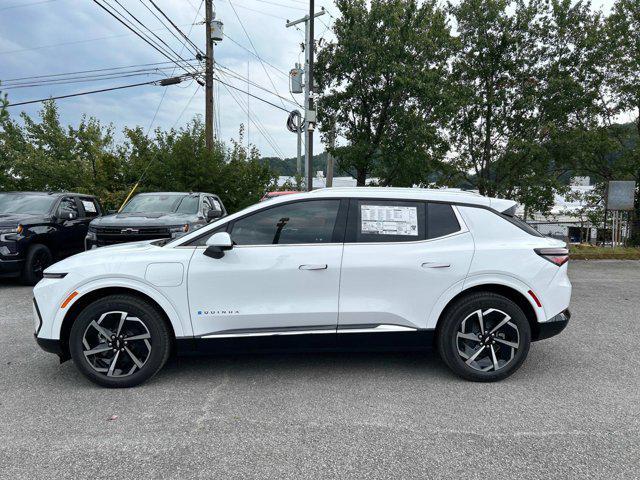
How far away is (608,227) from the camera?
46.5 ft

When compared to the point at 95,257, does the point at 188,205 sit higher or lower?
higher

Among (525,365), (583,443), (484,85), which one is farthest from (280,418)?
(484,85)

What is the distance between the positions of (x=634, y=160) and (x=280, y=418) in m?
14.3

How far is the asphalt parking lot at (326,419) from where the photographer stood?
8.71ft

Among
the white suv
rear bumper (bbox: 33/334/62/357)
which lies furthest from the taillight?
rear bumper (bbox: 33/334/62/357)

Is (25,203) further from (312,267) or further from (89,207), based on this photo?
(312,267)

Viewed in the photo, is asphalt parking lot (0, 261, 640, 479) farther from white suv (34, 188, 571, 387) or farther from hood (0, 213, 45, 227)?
hood (0, 213, 45, 227)

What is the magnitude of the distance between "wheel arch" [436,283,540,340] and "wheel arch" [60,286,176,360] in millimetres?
2273

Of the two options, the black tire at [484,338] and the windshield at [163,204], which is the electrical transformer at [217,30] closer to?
the windshield at [163,204]

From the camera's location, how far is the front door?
3.65 m

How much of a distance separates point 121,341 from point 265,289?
1.22m

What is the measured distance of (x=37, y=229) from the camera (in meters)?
8.13

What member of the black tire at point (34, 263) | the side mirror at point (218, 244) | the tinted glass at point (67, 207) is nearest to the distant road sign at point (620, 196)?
the side mirror at point (218, 244)

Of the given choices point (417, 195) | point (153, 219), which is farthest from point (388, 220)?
point (153, 219)
